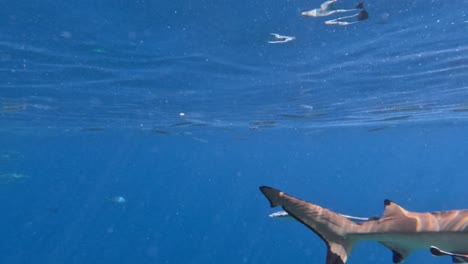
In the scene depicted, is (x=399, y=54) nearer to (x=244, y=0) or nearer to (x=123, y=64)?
(x=244, y=0)

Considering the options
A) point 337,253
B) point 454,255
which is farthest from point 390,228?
point 454,255

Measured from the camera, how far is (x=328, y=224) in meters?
4.21

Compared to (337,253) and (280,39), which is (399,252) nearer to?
(337,253)

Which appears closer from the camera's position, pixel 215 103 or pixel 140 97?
pixel 140 97

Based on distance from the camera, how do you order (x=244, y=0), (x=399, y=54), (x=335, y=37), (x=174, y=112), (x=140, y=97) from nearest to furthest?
(x=244, y=0) → (x=335, y=37) → (x=399, y=54) → (x=140, y=97) → (x=174, y=112)

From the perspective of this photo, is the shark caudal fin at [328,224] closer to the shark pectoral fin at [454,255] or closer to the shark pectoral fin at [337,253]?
the shark pectoral fin at [337,253]

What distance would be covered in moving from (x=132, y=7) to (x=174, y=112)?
55.6 feet

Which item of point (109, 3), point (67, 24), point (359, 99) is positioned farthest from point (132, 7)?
point (359, 99)

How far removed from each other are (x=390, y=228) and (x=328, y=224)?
1.92 feet

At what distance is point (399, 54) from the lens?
1464 centimetres

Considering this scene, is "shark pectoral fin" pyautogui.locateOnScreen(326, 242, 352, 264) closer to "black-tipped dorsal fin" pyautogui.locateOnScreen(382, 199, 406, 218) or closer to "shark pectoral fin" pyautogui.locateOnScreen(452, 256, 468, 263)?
"black-tipped dorsal fin" pyautogui.locateOnScreen(382, 199, 406, 218)

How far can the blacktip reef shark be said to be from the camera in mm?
3713

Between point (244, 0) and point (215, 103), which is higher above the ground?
point (244, 0)

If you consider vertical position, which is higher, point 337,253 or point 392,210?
point 392,210
